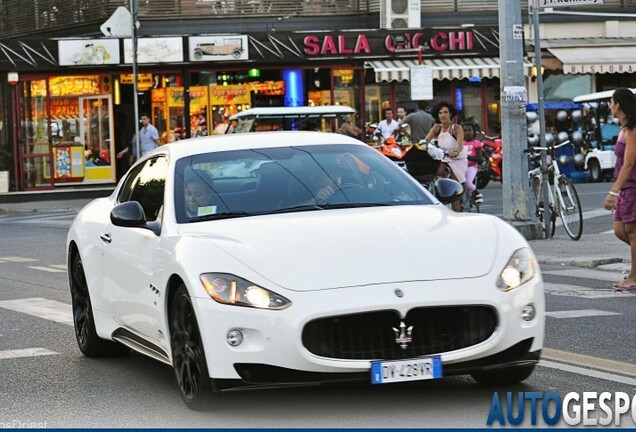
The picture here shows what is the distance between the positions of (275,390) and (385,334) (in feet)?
3.76

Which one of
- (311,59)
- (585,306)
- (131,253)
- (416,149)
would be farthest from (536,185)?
(311,59)

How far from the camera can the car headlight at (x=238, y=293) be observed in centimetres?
699

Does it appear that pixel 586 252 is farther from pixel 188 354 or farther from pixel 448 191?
pixel 188 354

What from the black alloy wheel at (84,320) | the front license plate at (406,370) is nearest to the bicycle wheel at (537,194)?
the black alloy wheel at (84,320)

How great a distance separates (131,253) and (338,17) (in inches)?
1284

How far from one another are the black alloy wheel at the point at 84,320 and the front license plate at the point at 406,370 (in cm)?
311

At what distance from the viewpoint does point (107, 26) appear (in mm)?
30203

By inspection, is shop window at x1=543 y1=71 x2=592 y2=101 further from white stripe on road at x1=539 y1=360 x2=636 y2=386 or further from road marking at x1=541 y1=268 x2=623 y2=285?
white stripe on road at x1=539 y1=360 x2=636 y2=386

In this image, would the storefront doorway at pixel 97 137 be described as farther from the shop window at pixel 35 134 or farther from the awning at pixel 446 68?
the awning at pixel 446 68

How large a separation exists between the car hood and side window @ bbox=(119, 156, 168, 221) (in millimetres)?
808

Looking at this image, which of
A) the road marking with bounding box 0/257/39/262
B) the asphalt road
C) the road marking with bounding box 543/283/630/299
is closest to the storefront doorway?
the road marking with bounding box 0/257/39/262

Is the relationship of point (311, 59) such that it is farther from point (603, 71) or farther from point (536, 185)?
point (536, 185)

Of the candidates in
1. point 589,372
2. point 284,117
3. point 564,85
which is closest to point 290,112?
point 284,117

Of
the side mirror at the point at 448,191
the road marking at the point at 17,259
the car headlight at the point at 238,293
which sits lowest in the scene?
the road marking at the point at 17,259
